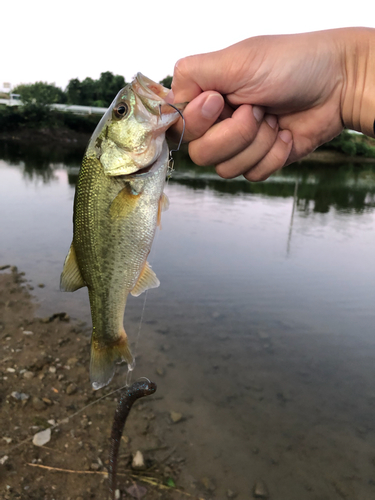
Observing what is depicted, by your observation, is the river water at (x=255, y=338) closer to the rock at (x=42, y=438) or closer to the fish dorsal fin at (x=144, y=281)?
the rock at (x=42, y=438)

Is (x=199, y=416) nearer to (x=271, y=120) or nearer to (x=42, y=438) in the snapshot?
(x=42, y=438)

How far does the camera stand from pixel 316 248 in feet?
37.4

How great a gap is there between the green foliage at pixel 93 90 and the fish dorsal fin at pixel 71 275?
70777 millimetres

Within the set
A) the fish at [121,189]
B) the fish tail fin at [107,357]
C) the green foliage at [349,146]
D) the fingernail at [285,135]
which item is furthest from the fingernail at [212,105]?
the green foliage at [349,146]

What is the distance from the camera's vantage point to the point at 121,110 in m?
2.00

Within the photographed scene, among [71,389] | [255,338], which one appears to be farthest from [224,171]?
[255,338]

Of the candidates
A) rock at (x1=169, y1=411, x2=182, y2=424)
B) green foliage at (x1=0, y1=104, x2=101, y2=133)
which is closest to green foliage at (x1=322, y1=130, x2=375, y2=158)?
green foliage at (x1=0, y1=104, x2=101, y2=133)

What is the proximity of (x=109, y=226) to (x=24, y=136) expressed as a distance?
50027mm

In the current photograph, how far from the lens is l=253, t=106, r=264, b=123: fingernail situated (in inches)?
95.1

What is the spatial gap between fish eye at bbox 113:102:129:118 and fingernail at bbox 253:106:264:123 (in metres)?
0.88

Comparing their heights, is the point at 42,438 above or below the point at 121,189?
below

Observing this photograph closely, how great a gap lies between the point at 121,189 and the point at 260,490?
3413 mm

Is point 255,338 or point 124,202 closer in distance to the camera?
point 124,202

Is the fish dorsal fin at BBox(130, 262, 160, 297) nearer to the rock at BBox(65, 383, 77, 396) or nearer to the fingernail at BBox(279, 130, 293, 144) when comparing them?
the fingernail at BBox(279, 130, 293, 144)
